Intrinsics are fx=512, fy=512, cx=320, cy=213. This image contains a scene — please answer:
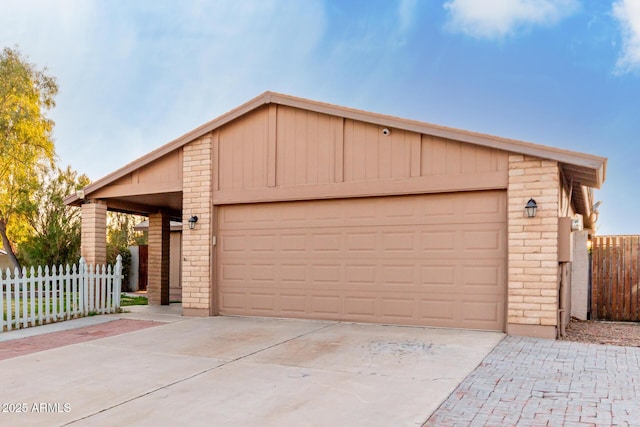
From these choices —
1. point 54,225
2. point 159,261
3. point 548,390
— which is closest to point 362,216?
point 548,390

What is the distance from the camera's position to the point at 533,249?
25.4ft

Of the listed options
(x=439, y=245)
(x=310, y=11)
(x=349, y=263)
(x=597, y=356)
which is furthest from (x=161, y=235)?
(x=310, y=11)

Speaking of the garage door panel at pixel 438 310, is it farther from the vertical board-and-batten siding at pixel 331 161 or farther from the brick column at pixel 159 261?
the brick column at pixel 159 261

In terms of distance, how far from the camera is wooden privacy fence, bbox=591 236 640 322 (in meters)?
10.4

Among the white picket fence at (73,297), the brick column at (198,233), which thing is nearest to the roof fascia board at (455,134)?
→ the brick column at (198,233)

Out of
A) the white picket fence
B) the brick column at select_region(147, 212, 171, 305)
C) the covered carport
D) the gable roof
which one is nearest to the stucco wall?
the gable roof

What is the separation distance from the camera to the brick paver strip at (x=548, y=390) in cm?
416

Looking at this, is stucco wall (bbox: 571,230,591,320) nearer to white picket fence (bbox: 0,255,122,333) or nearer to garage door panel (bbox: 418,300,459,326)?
garage door panel (bbox: 418,300,459,326)

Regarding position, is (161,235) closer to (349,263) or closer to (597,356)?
(349,263)

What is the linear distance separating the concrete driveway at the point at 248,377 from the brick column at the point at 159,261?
542cm

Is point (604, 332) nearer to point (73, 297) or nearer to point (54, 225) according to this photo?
point (73, 297)

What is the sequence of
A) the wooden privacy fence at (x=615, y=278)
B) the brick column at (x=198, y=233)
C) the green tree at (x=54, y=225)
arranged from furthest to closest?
the green tree at (x=54, y=225) < the wooden privacy fence at (x=615, y=278) < the brick column at (x=198, y=233)

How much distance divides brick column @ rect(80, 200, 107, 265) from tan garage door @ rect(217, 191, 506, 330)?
295 centimetres

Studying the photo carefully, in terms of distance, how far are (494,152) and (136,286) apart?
51.3ft
